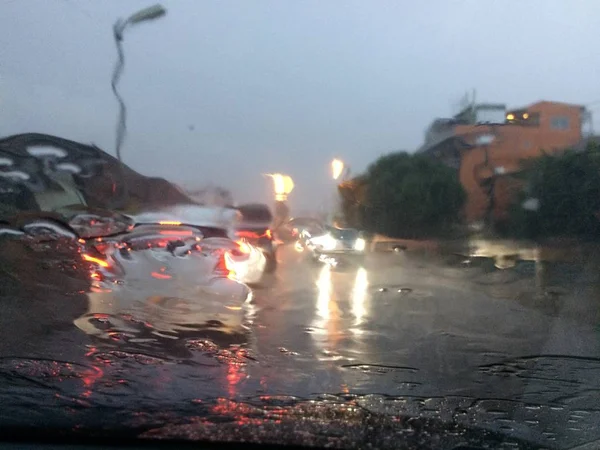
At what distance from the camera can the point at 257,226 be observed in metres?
10.7

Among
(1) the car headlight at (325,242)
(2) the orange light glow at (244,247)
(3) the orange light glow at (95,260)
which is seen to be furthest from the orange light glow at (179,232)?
(1) the car headlight at (325,242)

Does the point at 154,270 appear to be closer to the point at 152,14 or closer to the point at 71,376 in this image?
the point at 152,14

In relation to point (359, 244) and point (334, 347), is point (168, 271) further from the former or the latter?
point (359, 244)

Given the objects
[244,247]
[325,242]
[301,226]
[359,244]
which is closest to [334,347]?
[244,247]

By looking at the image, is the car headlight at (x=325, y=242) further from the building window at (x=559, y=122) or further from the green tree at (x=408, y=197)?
the building window at (x=559, y=122)

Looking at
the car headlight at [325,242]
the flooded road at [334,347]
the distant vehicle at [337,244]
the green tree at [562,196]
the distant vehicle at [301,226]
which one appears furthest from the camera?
the car headlight at [325,242]

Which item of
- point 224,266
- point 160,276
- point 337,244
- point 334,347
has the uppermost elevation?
point 337,244

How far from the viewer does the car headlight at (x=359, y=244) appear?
1267 cm

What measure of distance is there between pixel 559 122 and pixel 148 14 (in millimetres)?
5253

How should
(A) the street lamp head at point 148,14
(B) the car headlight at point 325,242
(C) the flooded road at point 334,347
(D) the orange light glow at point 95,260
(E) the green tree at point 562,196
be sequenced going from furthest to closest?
(B) the car headlight at point 325,242 → (E) the green tree at point 562,196 → (D) the orange light glow at point 95,260 → (A) the street lamp head at point 148,14 → (C) the flooded road at point 334,347

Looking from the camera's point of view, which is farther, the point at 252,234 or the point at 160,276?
the point at 252,234

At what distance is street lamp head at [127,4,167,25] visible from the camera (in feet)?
30.3

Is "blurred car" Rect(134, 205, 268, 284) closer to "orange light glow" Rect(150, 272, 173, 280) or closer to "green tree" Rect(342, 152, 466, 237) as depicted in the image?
"orange light glow" Rect(150, 272, 173, 280)

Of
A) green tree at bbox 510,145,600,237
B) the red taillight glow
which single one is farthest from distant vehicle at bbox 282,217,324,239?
green tree at bbox 510,145,600,237
